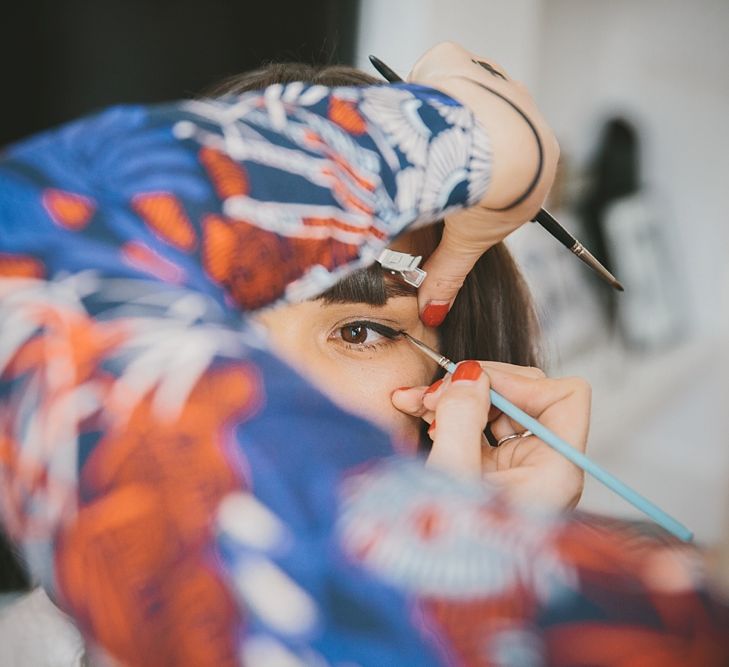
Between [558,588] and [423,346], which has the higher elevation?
[558,588]

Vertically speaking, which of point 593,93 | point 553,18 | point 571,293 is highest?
point 553,18

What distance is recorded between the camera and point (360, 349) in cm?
74

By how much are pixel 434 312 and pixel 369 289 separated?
0.06 metres

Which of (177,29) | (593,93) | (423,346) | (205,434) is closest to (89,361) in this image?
(205,434)

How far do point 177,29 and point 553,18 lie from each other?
127 cm

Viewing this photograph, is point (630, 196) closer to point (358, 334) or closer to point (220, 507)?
point (358, 334)

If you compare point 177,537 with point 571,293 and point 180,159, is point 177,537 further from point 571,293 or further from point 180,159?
point 571,293

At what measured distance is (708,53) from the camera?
2152mm

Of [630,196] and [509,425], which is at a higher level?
[509,425]

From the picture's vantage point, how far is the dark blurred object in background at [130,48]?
2.69ft

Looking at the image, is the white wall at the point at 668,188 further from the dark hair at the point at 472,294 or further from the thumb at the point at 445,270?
the thumb at the point at 445,270

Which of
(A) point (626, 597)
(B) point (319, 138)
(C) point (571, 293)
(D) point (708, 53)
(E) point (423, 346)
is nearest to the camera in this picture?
(A) point (626, 597)

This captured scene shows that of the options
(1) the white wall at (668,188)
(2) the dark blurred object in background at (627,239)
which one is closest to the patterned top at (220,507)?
(1) the white wall at (668,188)

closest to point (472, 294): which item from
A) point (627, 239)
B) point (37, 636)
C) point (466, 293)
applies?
point (466, 293)
